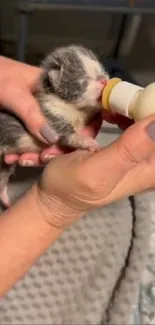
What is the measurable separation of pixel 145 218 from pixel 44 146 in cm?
25

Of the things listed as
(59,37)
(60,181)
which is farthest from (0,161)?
(59,37)

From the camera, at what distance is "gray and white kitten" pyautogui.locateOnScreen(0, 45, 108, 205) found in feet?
3.33

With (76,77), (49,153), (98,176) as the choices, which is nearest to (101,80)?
(76,77)

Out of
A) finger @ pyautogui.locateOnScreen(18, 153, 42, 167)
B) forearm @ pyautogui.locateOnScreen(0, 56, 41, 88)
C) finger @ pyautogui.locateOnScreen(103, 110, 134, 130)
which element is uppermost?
forearm @ pyautogui.locateOnScreen(0, 56, 41, 88)

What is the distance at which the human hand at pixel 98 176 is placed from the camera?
0.72 meters

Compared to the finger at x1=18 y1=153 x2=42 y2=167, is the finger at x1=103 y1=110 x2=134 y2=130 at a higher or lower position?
higher

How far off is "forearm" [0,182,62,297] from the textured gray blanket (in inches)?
5.1

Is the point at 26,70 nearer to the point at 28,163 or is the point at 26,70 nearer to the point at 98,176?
the point at 28,163

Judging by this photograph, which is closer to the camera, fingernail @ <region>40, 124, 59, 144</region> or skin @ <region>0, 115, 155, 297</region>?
skin @ <region>0, 115, 155, 297</region>

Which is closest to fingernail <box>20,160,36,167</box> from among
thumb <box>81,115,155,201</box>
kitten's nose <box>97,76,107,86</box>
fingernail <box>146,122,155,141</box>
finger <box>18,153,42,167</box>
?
finger <box>18,153,42,167</box>

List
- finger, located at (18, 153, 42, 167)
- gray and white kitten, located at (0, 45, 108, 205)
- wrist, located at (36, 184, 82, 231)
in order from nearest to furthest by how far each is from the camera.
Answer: wrist, located at (36, 184, 82, 231) → gray and white kitten, located at (0, 45, 108, 205) → finger, located at (18, 153, 42, 167)

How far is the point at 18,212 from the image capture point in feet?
3.12

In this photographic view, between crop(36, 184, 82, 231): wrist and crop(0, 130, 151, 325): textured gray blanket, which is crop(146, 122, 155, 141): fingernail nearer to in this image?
crop(36, 184, 82, 231): wrist

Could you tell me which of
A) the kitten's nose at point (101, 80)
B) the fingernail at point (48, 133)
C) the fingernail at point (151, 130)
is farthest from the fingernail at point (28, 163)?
the fingernail at point (151, 130)
